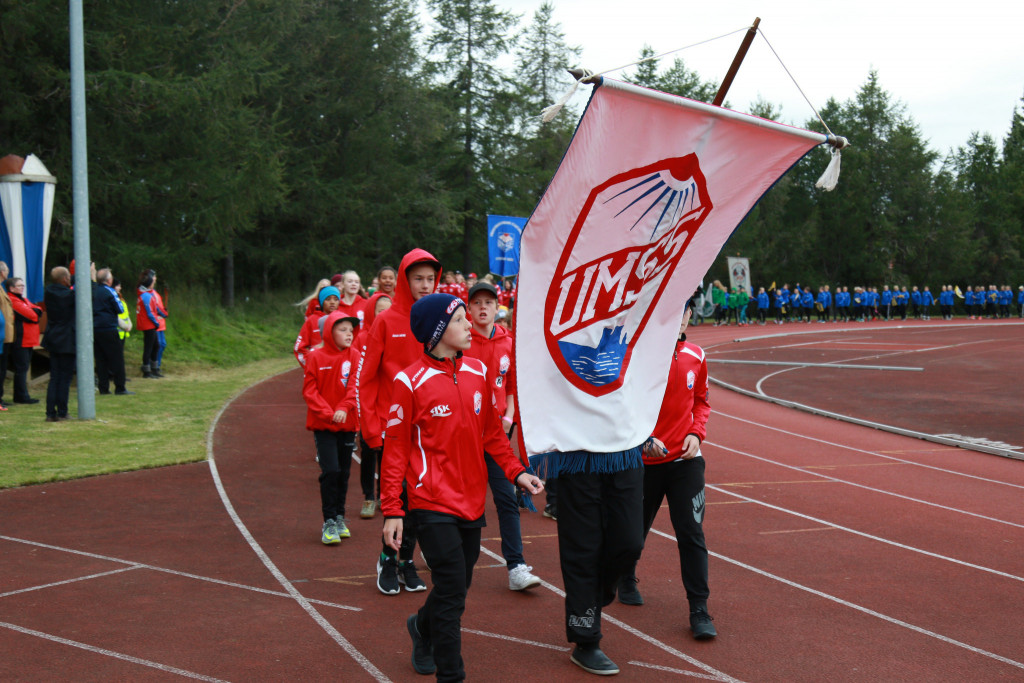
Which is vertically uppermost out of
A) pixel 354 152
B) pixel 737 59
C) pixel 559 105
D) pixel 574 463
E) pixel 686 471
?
pixel 354 152

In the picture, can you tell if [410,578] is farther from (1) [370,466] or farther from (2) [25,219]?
(2) [25,219]

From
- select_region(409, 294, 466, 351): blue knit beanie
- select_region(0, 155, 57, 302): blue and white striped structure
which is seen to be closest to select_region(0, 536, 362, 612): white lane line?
select_region(409, 294, 466, 351): blue knit beanie

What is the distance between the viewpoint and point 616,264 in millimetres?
4457

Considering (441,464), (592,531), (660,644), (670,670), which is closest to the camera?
(441,464)

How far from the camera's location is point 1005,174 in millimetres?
67188

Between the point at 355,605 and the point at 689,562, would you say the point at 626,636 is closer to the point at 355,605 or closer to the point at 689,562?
the point at 689,562

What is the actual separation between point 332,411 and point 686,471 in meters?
2.99

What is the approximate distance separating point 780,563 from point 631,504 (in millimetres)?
2675

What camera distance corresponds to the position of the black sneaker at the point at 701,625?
5.02 metres

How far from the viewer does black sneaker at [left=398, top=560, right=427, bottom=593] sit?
19.7 feet

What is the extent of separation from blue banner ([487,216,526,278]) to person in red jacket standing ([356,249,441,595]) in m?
5.88

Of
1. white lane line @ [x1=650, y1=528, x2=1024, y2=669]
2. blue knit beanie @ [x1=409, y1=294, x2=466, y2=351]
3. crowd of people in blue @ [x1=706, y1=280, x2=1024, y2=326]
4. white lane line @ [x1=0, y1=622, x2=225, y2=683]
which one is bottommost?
white lane line @ [x1=650, y1=528, x2=1024, y2=669]

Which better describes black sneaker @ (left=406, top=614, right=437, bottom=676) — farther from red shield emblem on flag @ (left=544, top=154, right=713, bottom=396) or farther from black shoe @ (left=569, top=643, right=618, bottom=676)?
red shield emblem on flag @ (left=544, top=154, right=713, bottom=396)

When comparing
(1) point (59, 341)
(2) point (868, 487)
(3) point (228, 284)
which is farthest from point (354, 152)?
(2) point (868, 487)
